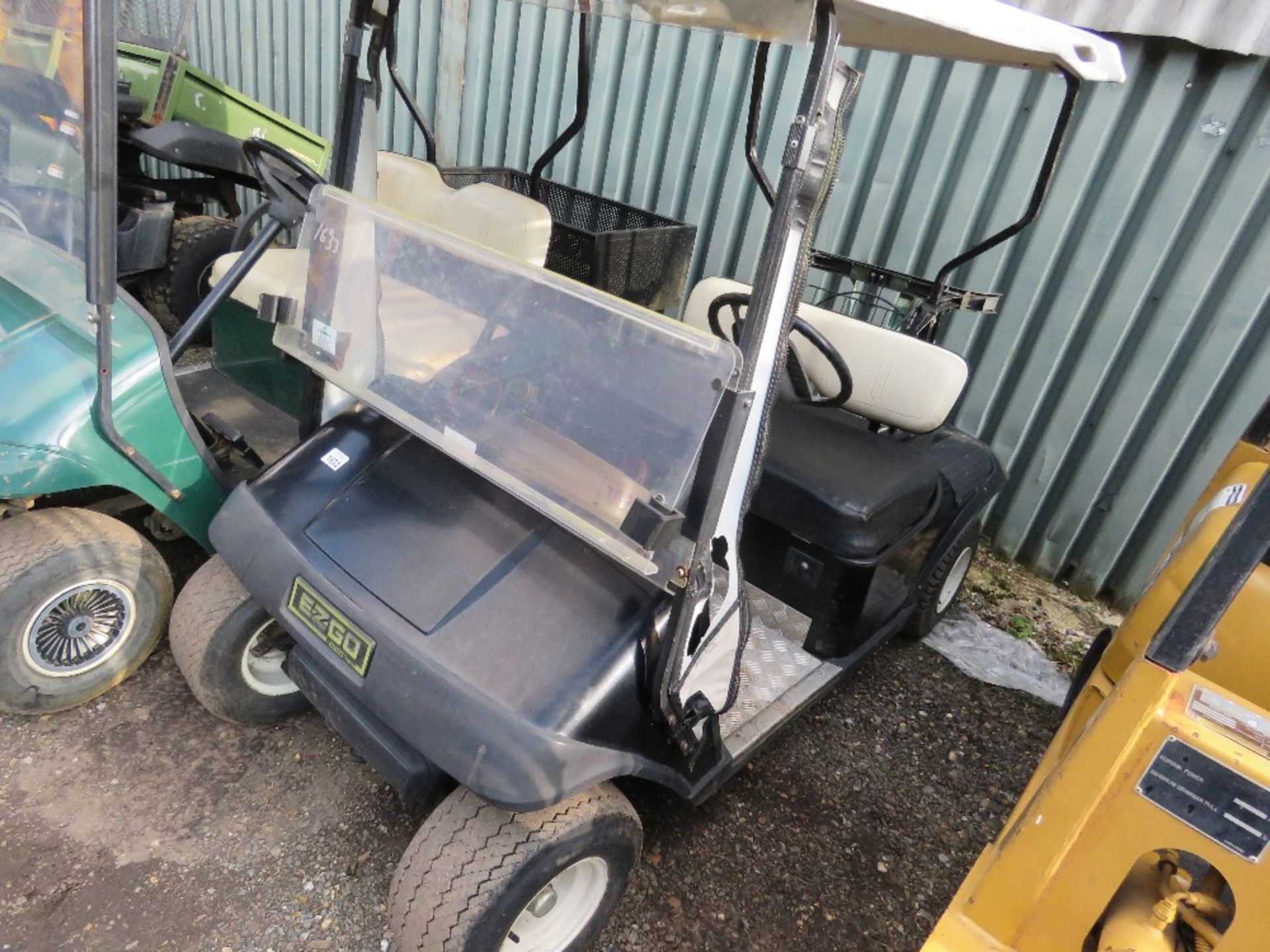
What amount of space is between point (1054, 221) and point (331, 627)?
3089 mm

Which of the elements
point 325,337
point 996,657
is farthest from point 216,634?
point 996,657

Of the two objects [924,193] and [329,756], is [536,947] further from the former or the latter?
[924,193]

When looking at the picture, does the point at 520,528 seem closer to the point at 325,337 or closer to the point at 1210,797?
the point at 325,337

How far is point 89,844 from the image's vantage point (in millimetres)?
1806

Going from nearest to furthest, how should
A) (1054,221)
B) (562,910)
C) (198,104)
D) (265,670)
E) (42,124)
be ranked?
(562,910) → (42,124) → (265,670) → (1054,221) → (198,104)

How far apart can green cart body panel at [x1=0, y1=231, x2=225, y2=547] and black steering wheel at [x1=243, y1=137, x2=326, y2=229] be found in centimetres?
46

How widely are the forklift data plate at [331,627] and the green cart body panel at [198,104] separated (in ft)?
10.3

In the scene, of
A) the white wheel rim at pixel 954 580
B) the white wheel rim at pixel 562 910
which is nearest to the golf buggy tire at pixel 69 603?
the white wheel rim at pixel 562 910

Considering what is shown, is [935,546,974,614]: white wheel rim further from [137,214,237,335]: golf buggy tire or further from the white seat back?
[137,214,237,335]: golf buggy tire

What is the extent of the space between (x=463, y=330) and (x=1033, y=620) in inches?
108

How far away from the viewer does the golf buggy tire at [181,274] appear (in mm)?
3662

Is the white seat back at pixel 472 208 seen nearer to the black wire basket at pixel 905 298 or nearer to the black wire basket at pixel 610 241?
the black wire basket at pixel 610 241

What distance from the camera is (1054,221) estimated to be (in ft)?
10.5

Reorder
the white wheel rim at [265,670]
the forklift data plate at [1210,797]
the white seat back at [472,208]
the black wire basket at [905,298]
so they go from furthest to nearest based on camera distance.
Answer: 1. the black wire basket at [905,298]
2. the white seat back at [472,208]
3. the white wheel rim at [265,670]
4. the forklift data plate at [1210,797]
